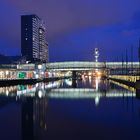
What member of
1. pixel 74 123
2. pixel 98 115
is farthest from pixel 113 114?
pixel 74 123

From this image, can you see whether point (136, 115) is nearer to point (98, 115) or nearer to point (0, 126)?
point (98, 115)

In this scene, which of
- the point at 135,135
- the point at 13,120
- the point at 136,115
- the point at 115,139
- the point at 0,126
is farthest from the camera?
the point at 136,115

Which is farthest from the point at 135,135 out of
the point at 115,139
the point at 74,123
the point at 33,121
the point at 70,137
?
the point at 33,121

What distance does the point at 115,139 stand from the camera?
54.0 feet

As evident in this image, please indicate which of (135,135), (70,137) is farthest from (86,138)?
(135,135)

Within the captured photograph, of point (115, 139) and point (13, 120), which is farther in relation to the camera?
point (13, 120)

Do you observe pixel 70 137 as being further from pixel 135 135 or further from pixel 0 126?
pixel 0 126

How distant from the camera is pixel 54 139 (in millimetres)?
16484

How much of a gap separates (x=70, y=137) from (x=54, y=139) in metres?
0.93

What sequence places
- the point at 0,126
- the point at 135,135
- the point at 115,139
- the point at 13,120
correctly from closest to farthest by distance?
the point at 115,139 < the point at 135,135 < the point at 0,126 < the point at 13,120

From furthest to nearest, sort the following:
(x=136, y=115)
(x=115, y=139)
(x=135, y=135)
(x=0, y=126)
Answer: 1. (x=136, y=115)
2. (x=0, y=126)
3. (x=135, y=135)
4. (x=115, y=139)

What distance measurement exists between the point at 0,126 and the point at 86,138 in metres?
6.06

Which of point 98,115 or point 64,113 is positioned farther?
point 64,113

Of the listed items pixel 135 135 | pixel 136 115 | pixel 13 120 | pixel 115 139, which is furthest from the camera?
pixel 136 115
